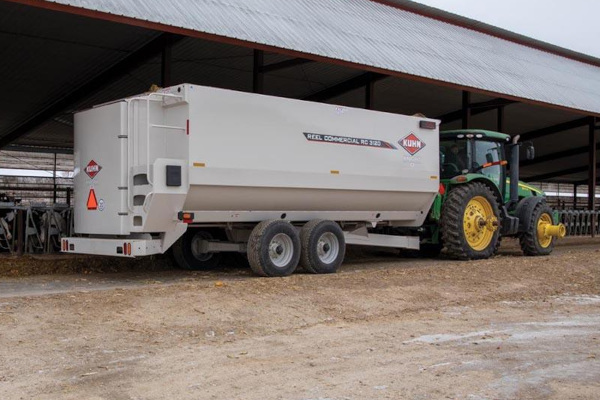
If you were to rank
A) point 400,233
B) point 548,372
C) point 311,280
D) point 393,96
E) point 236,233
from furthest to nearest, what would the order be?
1. point 393,96
2. point 400,233
3. point 236,233
4. point 311,280
5. point 548,372

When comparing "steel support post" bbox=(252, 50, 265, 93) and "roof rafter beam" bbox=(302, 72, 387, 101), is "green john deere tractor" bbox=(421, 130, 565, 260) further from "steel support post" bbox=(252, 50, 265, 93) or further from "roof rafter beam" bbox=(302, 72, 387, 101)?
"steel support post" bbox=(252, 50, 265, 93)

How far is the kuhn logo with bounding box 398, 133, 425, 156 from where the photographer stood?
13273 mm

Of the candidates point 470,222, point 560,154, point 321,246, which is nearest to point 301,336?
point 321,246

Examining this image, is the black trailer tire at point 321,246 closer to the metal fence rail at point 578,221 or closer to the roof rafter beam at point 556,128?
the metal fence rail at point 578,221

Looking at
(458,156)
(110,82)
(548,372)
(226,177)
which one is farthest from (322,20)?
(548,372)

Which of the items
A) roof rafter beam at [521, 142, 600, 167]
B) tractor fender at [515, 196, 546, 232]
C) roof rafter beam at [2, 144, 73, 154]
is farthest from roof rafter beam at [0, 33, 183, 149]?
roof rafter beam at [521, 142, 600, 167]

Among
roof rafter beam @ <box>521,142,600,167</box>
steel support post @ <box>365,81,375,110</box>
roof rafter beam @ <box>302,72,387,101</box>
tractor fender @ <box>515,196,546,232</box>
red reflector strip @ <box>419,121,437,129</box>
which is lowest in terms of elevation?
tractor fender @ <box>515,196,546,232</box>

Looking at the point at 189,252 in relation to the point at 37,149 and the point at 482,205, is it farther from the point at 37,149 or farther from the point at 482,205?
the point at 37,149

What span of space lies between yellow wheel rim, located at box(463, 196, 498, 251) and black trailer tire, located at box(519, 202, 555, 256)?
1496 mm

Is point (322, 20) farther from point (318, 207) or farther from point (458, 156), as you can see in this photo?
point (318, 207)

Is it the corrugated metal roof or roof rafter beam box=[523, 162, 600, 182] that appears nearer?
the corrugated metal roof

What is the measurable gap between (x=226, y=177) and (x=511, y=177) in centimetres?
816

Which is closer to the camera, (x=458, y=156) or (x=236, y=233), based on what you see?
(x=236, y=233)

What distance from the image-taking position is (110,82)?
56.6ft
